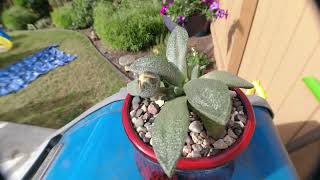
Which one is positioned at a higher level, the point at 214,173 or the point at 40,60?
the point at 214,173

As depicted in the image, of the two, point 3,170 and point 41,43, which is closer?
point 3,170

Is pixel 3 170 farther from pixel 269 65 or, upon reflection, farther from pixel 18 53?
pixel 18 53

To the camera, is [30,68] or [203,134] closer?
[203,134]

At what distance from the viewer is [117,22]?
2.79m

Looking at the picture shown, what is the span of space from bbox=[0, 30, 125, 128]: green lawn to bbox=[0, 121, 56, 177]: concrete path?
82cm

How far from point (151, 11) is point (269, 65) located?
6.19ft

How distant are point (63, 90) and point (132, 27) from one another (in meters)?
0.90

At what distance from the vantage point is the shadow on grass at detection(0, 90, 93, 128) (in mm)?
2160

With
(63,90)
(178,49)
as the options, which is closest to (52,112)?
(63,90)

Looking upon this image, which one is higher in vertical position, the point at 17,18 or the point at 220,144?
the point at 220,144

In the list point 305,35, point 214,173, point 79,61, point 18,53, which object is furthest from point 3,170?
point 18,53

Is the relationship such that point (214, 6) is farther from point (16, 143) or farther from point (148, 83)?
point (148, 83)

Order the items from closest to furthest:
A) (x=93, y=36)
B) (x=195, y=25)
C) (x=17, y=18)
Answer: (x=195, y=25) → (x=93, y=36) → (x=17, y=18)

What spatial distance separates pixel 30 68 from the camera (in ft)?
9.11
